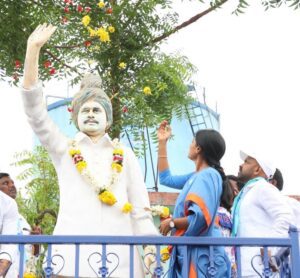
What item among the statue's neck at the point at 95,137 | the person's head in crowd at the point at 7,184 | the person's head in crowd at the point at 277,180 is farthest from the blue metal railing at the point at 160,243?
the person's head in crowd at the point at 7,184

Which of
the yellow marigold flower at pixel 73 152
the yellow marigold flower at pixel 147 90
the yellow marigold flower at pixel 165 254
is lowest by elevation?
the yellow marigold flower at pixel 165 254

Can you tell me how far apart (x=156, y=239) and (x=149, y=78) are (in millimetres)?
3864

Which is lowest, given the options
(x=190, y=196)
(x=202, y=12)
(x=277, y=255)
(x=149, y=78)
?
(x=277, y=255)

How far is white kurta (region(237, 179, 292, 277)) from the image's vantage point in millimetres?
4602

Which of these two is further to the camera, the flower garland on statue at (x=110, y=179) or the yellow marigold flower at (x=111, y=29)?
the yellow marigold flower at (x=111, y=29)

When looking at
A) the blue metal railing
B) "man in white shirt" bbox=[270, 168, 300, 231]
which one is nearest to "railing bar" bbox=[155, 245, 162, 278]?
the blue metal railing

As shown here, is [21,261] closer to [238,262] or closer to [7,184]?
[238,262]

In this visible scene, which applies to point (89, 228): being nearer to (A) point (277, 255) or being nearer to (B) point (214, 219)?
(B) point (214, 219)

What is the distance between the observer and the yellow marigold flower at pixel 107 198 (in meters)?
4.37

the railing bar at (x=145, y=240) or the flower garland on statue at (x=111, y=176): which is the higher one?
the flower garland on statue at (x=111, y=176)

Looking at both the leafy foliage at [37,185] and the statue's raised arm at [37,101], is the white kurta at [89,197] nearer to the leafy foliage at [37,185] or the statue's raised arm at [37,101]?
the statue's raised arm at [37,101]

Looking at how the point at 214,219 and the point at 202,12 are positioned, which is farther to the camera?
the point at 202,12

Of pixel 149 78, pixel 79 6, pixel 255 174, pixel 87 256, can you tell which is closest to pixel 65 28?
pixel 79 6

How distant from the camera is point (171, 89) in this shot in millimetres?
8062
